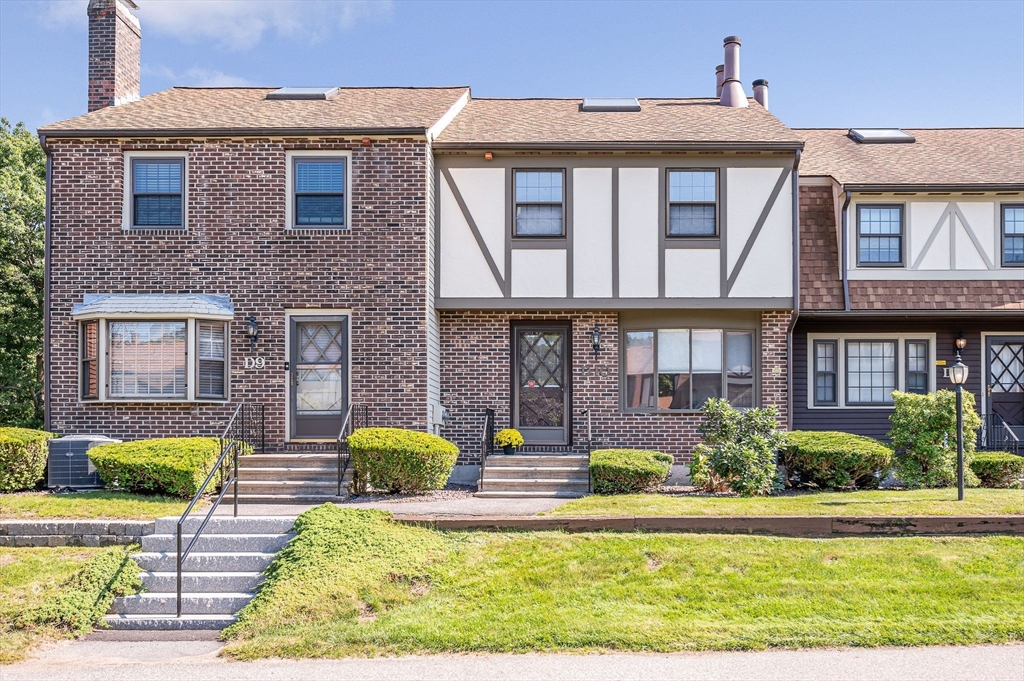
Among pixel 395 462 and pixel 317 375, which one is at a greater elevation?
pixel 317 375

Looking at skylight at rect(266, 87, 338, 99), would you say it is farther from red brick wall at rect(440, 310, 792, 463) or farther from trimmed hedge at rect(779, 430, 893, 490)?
trimmed hedge at rect(779, 430, 893, 490)

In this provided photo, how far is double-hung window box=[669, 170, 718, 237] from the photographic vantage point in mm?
15922

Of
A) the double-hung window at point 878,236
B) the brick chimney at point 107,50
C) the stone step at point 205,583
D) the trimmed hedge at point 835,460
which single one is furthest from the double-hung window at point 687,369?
the brick chimney at point 107,50

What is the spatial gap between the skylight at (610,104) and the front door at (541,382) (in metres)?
4.90

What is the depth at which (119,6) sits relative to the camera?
17.0 meters

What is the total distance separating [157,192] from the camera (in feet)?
50.5

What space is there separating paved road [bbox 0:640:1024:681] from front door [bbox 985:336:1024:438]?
1088 cm

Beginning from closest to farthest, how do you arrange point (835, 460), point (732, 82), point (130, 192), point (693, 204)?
point (835, 460) → point (130, 192) → point (693, 204) → point (732, 82)

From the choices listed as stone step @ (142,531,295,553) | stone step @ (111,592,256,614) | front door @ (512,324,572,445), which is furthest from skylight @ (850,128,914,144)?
stone step @ (111,592,256,614)

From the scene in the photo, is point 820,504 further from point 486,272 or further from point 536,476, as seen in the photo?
point 486,272

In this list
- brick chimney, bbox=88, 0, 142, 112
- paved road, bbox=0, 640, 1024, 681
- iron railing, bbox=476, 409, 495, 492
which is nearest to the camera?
paved road, bbox=0, 640, 1024, 681

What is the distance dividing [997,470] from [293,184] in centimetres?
1203

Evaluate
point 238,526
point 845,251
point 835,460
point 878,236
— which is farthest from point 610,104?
point 238,526

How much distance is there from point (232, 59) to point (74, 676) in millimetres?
15578
